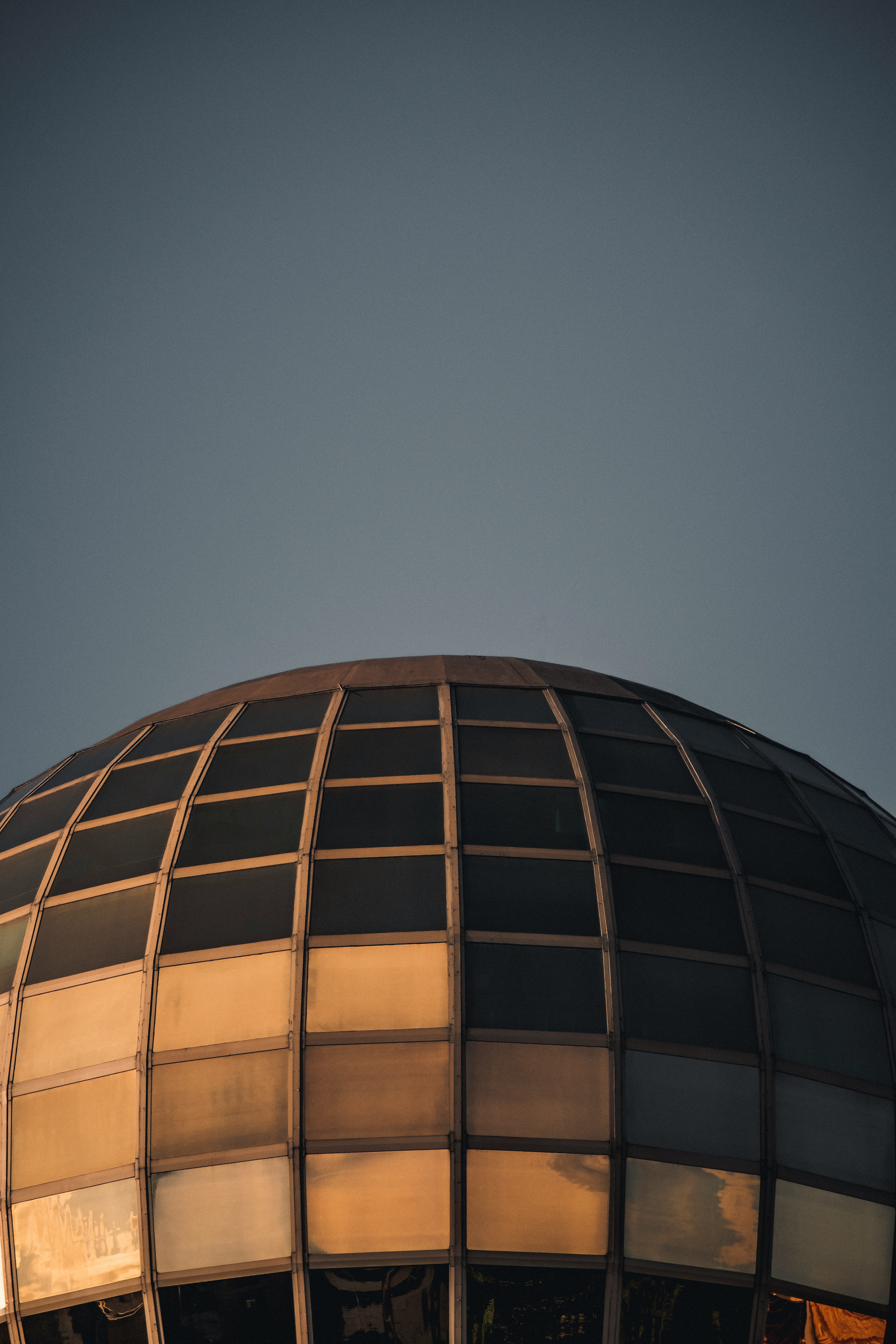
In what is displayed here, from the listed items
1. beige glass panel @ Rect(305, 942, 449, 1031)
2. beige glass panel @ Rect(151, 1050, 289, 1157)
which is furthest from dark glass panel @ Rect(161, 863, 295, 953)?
beige glass panel @ Rect(151, 1050, 289, 1157)

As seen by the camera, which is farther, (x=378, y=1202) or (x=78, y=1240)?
(x=78, y=1240)

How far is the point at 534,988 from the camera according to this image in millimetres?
23516

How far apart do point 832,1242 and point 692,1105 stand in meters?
3.67

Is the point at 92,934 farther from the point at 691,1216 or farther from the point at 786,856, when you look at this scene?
the point at 786,856

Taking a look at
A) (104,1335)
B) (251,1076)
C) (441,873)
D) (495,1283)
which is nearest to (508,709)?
(441,873)

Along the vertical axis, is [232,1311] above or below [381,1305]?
below

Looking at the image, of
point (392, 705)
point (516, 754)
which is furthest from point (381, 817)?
point (392, 705)

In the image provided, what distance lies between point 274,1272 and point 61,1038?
6272 millimetres

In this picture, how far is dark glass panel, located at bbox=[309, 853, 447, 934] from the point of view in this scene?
24203 millimetres

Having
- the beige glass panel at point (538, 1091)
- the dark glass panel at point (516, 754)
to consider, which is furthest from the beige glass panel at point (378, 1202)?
the dark glass panel at point (516, 754)

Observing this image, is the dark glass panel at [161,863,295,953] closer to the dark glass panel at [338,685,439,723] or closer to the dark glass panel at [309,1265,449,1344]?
the dark glass panel at [338,685,439,723]

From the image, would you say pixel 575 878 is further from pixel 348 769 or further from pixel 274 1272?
pixel 274 1272

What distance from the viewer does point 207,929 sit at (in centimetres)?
2472

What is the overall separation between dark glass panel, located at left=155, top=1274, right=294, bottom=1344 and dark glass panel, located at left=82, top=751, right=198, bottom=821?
10539mm
